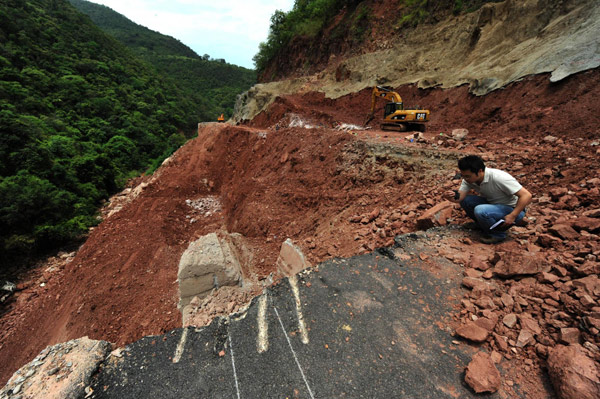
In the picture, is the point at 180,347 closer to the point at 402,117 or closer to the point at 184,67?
the point at 402,117

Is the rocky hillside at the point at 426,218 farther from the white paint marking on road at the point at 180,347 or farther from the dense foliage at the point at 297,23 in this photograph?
the dense foliage at the point at 297,23

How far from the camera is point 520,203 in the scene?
2.58 meters

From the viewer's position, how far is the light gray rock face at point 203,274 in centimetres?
437

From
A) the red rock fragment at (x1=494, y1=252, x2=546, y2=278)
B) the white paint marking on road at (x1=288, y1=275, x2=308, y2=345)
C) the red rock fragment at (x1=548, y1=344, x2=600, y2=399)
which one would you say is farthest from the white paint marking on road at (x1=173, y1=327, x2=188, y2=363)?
the red rock fragment at (x1=494, y1=252, x2=546, y2=278)

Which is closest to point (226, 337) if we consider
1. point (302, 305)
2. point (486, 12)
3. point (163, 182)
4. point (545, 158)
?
point (302, 305)

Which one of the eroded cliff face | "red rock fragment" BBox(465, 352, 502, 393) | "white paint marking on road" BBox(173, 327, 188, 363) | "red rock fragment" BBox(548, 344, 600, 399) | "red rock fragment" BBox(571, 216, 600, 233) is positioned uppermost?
the eroded cliff face

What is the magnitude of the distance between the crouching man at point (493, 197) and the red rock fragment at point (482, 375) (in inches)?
68.1

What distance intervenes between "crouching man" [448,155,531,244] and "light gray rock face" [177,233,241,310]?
4163 mm

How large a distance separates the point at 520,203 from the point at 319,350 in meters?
2.68

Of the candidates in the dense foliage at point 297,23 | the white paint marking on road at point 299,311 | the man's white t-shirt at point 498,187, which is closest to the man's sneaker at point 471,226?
the man's white t-shirt at point 498,187

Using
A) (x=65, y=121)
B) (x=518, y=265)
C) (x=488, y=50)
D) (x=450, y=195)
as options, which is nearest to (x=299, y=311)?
(x=518, y=265)

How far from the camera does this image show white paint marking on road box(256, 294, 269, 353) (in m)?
2.08

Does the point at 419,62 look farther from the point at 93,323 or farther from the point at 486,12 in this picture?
the point at 93,323

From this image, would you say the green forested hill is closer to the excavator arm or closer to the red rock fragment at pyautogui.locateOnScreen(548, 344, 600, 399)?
the excavator arm
